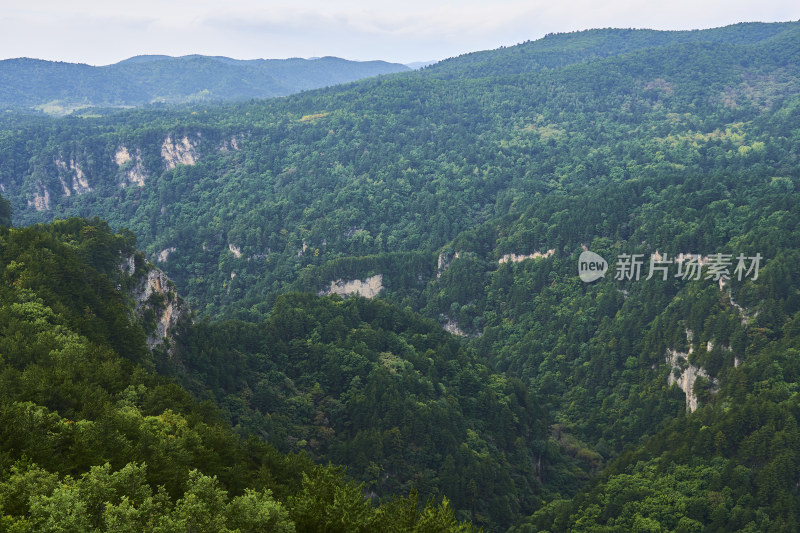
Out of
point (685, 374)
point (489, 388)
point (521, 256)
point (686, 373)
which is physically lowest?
point (685, 374)

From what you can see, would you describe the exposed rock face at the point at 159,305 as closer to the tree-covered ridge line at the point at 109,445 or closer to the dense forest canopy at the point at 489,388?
the dense forest canopy at the point at 489,388

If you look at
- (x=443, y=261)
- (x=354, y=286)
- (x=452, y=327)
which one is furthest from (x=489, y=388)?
(x=443, y=261)

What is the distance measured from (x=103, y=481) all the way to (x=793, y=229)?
117 meters

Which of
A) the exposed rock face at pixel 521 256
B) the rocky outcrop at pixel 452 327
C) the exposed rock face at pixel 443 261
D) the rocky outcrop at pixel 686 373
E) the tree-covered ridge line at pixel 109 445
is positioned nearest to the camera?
the tree-covered ridge line at pixel 109 445

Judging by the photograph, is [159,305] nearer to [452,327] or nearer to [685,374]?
[685,374]

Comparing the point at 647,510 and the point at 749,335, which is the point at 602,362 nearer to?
the point at 749,335

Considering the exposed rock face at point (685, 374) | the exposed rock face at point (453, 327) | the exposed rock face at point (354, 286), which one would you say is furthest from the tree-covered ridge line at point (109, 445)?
the exposed rock face at point (354, 286)

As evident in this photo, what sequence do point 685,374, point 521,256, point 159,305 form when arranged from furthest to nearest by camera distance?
point 521,256, point 685,374, point 159,305

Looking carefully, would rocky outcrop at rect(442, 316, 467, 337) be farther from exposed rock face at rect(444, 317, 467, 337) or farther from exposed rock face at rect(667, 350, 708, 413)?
exposed rock face at rect(667, 350, 708, 413)

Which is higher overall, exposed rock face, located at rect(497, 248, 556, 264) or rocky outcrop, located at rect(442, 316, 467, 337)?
exposed rock face, located at rect(497, 248, 556, 264)

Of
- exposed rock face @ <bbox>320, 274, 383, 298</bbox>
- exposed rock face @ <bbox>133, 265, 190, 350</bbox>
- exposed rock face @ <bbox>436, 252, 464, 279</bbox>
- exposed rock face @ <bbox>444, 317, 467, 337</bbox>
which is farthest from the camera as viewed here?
exposed rock face @ <bbox>436, 252, 464, 279</bbox>

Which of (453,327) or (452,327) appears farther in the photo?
(452,327)

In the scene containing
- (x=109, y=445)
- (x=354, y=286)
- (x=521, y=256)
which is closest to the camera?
(x=109, y=445)

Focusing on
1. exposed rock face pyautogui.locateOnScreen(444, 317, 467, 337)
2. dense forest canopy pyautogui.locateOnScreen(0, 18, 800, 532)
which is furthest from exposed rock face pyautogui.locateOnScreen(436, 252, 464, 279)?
dense forest canopy pyautogui.locateOnScreen(0, 18, 800, 532)
